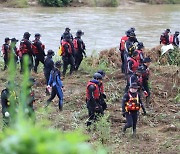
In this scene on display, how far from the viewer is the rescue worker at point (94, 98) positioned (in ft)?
Answer: 27.7

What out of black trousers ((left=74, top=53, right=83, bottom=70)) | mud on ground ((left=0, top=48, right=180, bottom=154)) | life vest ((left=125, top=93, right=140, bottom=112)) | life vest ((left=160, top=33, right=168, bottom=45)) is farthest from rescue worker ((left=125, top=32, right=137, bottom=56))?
life vest ((left=125, top=93, right=140, bottom=112))

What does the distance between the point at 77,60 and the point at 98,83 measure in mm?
5126

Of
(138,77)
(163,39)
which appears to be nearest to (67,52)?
(138,77)

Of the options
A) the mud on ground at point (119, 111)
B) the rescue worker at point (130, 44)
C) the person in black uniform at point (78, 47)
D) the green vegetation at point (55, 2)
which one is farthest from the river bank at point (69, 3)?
the rescue worker at point (130, 44)

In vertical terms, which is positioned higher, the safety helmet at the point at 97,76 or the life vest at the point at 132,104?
the safety helmet at the point at 97,76

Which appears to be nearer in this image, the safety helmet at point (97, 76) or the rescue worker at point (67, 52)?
the safety helmet at point (97, 76)

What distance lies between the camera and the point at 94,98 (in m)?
8.56

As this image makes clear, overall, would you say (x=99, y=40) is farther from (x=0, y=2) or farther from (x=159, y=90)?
(x=0, y=2)

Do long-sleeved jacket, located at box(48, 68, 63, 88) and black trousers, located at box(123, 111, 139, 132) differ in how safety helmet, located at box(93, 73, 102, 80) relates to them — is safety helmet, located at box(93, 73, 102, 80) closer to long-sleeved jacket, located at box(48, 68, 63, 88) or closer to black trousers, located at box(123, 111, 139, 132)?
black trousers, located at box(123, 111, 139, 132)

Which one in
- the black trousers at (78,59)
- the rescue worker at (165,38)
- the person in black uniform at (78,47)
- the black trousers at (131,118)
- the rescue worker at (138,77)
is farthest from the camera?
the rescue worker at (165,38)

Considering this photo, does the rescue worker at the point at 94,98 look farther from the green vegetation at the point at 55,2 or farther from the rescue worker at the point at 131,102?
the green vegetation at the point at 55,2

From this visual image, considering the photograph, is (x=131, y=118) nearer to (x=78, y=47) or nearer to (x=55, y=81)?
(x=55, y=81)

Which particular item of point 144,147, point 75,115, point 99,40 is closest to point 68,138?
point 144,147

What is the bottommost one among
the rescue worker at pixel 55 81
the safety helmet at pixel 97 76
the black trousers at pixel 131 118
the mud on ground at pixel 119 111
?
the mud on ground at pixel 119 111
